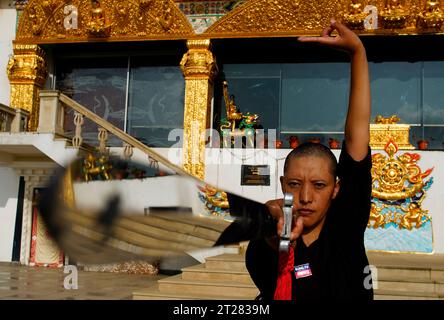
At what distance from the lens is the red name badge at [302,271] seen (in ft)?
3.55

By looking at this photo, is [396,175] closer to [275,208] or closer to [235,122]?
[235,122]

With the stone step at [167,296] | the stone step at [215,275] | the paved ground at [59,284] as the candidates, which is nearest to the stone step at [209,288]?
the stone step at [167,296]

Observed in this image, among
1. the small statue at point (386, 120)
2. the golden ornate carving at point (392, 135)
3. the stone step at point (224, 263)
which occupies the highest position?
the small statue at point (386, 120)

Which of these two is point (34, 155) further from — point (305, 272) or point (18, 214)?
point (305, 272)

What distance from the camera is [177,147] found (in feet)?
27.8

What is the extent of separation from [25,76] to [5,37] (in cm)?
97

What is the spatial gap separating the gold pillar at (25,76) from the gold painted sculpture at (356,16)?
5.65m

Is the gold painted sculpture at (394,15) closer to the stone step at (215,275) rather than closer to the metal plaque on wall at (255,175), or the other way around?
the metal plaque on wall at (255,175)

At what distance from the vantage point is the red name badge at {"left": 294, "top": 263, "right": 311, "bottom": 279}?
3.55 ft

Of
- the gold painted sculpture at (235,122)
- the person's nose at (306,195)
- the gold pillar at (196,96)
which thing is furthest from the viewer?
the gold painted sculpture at (235,122)

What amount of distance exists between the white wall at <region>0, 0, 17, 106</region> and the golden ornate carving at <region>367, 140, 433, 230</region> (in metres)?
6.82

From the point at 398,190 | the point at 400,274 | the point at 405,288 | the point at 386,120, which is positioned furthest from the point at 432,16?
the point at 405,288

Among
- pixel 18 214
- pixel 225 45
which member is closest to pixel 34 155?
pixel 18 214
